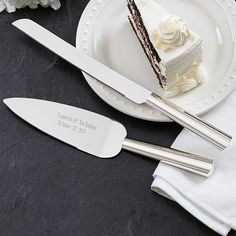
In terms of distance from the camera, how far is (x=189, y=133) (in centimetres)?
106

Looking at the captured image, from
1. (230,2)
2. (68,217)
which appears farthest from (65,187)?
(230,2)

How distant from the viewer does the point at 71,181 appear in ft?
3.49

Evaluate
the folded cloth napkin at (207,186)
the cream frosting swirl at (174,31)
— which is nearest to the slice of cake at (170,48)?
the cream frosting swirl at (174,31)

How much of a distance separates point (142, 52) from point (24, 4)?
0.85 ft

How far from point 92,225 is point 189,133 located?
9.2 inches

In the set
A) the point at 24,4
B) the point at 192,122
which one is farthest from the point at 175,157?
the point at 24,4

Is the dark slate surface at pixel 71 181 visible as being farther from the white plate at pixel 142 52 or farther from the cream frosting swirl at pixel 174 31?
the cream frosting swirl at pixel 174 31

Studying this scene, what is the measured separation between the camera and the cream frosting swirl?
105cm

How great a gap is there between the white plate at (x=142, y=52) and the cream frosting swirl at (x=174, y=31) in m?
0.09

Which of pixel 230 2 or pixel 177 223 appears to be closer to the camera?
pixel 177 223

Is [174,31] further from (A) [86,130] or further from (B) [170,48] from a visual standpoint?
(A) [86,130]

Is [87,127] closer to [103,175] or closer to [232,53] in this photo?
[103,175]

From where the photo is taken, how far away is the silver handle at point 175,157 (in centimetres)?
101

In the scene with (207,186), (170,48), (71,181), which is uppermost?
(170,48)
